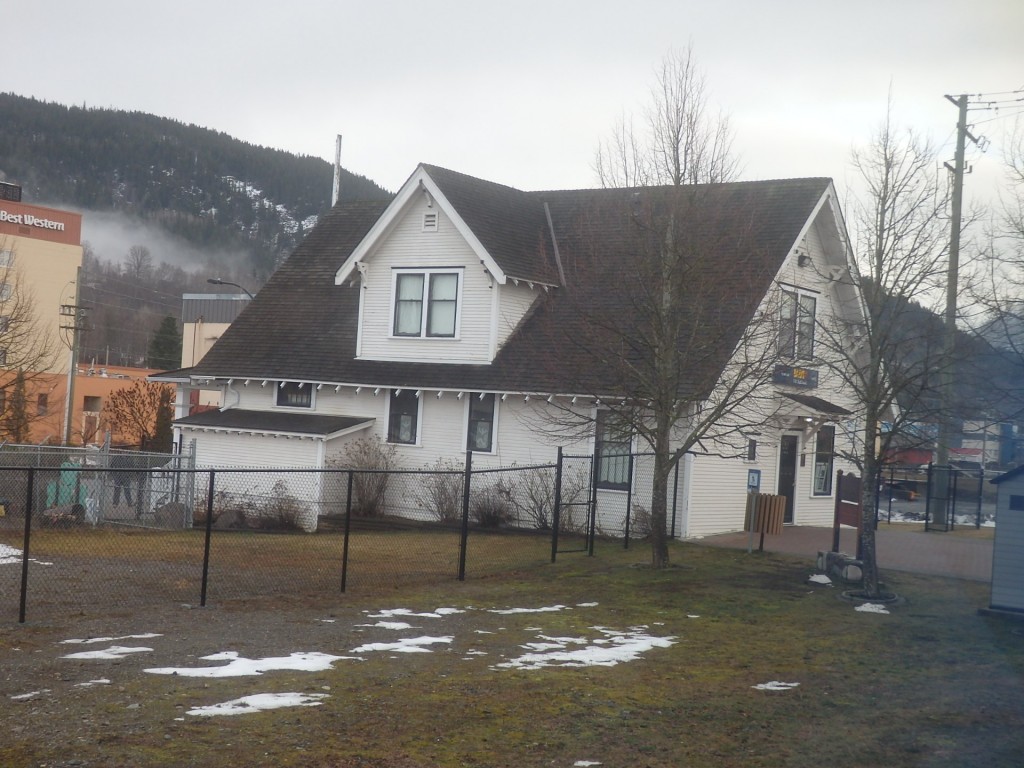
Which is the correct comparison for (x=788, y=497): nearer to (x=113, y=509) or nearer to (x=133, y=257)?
(x=113, y=509)

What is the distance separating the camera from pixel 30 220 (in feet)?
308

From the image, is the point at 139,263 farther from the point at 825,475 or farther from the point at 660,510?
the point at 660,510

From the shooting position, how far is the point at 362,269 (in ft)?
89.9

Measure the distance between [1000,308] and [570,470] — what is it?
32.5 feet

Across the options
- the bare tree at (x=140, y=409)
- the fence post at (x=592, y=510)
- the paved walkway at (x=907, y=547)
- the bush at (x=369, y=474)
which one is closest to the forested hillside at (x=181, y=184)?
the bare tree at (x=140, y=409)

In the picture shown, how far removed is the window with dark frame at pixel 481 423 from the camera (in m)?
25.5

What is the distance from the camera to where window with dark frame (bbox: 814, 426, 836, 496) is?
26.5 m

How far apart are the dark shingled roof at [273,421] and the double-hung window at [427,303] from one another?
8.41 feet

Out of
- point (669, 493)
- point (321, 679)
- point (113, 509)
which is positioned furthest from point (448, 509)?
point (321, 679)

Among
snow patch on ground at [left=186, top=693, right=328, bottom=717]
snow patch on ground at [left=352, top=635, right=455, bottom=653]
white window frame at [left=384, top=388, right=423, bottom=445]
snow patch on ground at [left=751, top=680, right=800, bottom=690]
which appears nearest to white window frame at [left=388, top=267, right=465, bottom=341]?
white window frame at [left=384, top=388, right=423, bottom=445]

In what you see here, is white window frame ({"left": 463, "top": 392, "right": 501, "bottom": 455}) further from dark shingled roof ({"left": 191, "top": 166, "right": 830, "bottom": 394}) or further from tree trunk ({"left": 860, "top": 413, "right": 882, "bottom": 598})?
tree trunk ({"left": 860, "top": 413, "right": 882, "bottom": 598})

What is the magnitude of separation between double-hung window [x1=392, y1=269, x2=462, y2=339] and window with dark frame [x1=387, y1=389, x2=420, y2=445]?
148 centimetres

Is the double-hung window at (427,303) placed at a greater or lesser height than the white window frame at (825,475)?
greater

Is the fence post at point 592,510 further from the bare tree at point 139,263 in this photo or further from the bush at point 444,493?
the bare tree at point 139,263
